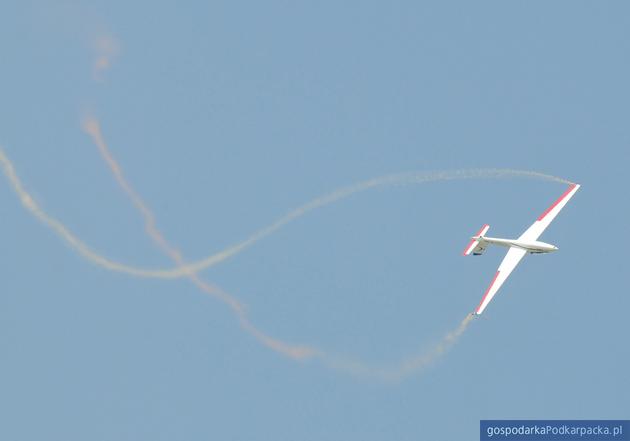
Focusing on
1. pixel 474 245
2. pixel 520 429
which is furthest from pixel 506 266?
pixel 520 429

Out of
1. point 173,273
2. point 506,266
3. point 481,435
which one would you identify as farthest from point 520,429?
point 173,273

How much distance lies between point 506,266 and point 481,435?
15.5m

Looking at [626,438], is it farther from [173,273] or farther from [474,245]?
[173,273]

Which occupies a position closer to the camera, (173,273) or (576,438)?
(576,438)

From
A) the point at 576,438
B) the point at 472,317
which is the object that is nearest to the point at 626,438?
the point at 576,438

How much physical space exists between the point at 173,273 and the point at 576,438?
1055 inches

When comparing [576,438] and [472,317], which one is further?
[472,317]

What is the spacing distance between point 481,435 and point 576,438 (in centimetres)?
515

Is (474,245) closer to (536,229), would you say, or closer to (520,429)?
(536,229)

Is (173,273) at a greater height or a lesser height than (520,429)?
greater

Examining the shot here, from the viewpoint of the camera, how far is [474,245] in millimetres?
136750

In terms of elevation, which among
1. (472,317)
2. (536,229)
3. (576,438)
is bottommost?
(576,438)

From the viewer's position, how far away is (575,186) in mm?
141500

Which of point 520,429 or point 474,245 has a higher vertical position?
point 474,245
